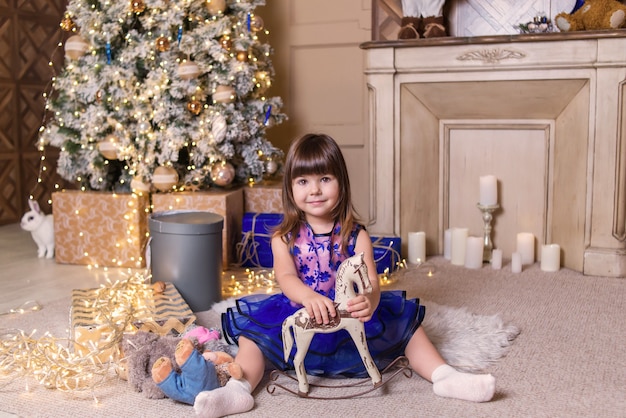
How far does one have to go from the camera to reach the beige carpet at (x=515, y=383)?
180 centimetres

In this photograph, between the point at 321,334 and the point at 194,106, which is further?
the point at 194,106

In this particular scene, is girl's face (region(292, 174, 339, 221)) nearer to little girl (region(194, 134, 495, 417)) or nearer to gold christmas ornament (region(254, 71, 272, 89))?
little girl (region(194, 134, 495, 417))

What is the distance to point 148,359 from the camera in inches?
77.7

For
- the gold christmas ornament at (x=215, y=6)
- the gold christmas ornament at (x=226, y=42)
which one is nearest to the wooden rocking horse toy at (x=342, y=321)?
the gold christmas ornament at (x=226, y=42)

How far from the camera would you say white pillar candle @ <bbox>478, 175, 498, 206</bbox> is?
3.47 m

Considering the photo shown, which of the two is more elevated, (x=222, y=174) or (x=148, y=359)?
(x=222, y=174)

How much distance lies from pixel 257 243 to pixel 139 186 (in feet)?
2.00

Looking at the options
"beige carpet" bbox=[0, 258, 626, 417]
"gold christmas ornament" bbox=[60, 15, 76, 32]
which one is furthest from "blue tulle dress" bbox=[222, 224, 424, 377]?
"gold christmas ornament" bbox=[60, 15, 76, 32]

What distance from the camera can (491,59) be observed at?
128 inches

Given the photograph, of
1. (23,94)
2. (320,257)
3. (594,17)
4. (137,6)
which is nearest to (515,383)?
(320,257)

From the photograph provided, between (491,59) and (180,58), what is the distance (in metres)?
1.42

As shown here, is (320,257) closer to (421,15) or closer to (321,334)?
(321,334)

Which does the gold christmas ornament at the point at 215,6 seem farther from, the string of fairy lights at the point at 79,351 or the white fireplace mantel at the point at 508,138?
the string of fairy lights at the point at 79,351

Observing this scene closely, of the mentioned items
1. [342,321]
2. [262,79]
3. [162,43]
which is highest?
[162,43]
